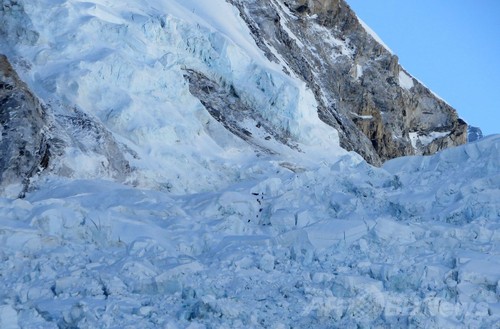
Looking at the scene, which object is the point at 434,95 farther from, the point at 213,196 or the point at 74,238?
the point at 74,238

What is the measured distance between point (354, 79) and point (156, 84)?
31.0 meters

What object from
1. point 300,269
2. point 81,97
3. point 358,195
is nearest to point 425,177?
point 358,195

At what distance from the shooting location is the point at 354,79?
2259 inches

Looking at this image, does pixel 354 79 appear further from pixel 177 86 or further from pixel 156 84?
pixel 156 84

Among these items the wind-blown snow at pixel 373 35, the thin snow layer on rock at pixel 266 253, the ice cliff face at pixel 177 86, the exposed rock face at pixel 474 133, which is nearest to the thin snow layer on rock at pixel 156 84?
the ice cliff face at pixel 177 86

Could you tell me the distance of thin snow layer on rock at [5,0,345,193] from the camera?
2556cm

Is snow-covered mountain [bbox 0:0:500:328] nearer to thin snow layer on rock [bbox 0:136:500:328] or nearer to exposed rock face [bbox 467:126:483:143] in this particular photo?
thin snow layer on rock [bbox 0:136:500:328]

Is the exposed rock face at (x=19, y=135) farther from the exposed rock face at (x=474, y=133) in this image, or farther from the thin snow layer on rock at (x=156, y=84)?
the exposed rock face at (x=474, y=133)

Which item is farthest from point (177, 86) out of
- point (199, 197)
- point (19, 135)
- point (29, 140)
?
point (199, 197)

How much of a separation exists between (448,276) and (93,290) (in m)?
6.24

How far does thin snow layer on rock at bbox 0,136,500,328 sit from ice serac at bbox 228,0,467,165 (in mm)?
25242

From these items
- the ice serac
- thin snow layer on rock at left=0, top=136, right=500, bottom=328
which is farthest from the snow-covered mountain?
the ice serac

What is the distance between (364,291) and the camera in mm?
12312

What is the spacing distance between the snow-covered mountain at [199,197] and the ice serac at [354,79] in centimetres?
679
